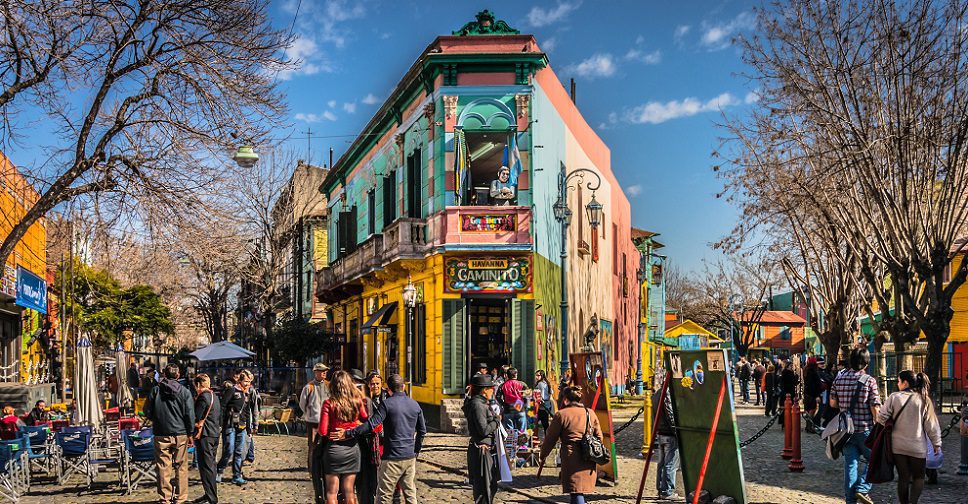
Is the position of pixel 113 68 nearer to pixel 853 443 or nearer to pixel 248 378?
pixel 248 378

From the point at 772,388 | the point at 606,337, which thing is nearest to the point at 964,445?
the point at 772,388

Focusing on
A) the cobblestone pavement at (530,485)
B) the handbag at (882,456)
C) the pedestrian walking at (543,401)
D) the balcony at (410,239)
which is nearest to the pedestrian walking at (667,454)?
the cobblestone pavement at (530,485)

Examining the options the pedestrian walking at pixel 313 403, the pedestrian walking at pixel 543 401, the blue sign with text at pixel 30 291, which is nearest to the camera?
the pedestrian walking at pixel 313 403

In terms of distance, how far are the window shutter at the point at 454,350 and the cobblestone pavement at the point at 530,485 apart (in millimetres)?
5341

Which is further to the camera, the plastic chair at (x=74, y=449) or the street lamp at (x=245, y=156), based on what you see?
the street lamp at (x=245, y=156)

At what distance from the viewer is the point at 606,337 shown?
116 feet

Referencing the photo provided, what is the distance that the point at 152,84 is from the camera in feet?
43.1

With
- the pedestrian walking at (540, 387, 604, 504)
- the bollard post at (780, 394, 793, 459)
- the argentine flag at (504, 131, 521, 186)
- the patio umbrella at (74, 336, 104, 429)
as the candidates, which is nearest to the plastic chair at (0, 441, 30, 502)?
the patio umbrella at (74, 336, 104, 429)

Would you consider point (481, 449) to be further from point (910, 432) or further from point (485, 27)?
point (485, 27)

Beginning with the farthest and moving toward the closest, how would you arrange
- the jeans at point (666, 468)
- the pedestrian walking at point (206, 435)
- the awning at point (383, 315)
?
the awning at point (383, 315) → the jeans at point (666, 468) → the pedestrian walking at point (206, 435)

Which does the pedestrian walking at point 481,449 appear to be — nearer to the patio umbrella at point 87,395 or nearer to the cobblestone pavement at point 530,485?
the cobblestone pavement at point 530,485

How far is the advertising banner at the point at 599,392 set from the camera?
500 inches

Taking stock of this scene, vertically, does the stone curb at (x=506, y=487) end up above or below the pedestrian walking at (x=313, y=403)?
below

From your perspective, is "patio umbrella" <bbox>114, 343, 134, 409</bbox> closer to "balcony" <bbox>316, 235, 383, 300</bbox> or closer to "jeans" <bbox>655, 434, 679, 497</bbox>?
Answer: "balcony" <bbox>316, 235, 383, 300</bbox>
